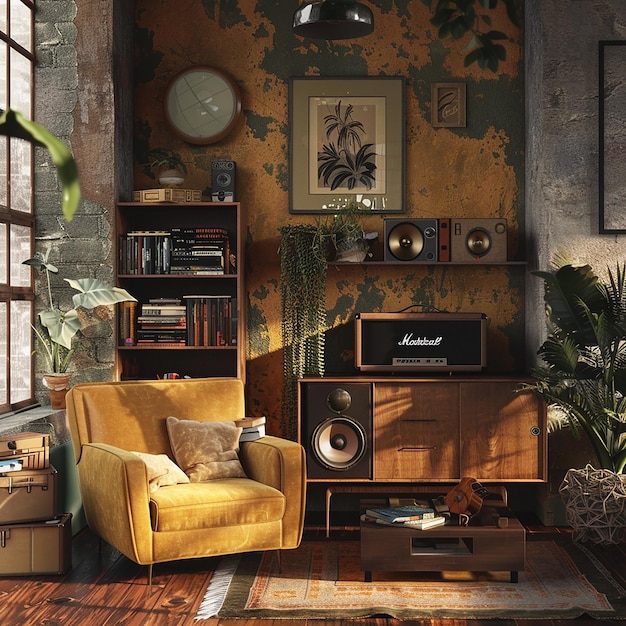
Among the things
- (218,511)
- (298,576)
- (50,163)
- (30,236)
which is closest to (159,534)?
(218,511)

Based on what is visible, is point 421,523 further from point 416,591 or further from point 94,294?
point 94,294

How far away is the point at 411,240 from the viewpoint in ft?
15.3

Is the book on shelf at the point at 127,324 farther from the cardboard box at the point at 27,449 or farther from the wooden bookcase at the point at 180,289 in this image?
the cardboard box at the point at 27,449

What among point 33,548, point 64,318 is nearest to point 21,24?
point 64,318

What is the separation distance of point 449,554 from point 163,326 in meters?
2.05

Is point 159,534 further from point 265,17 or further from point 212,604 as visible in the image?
point 265,17

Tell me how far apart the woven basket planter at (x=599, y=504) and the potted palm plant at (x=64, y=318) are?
8.11 feet

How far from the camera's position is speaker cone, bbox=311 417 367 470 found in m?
4.39

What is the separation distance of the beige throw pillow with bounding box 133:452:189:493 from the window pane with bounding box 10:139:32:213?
1.63 metres

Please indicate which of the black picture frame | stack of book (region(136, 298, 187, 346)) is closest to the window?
stack of book (region(136, 298, 187, 346))

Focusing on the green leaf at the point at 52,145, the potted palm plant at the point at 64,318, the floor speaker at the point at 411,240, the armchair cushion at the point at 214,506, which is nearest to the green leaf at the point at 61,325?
the potted palm plant at the point at 64,318

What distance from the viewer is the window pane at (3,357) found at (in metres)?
4.14

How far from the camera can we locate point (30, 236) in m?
4.52

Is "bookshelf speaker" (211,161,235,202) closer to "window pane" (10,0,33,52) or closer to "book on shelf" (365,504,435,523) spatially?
"window pane" (10,0,33,52)
